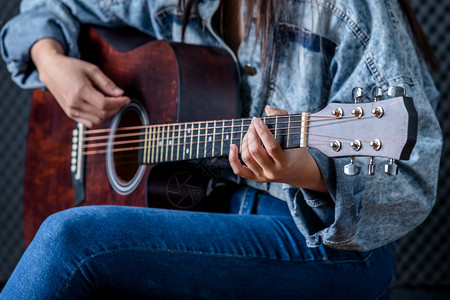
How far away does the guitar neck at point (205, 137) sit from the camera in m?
0.77

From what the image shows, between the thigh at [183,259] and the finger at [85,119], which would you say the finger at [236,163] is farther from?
the finger at [85,119]

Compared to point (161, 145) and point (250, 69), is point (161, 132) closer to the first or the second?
point (161, 145)

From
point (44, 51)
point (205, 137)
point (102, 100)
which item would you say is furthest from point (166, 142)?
point (44, 51)

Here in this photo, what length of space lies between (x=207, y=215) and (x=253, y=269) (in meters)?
0.12

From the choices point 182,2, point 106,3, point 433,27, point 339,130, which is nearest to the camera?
point 339,130

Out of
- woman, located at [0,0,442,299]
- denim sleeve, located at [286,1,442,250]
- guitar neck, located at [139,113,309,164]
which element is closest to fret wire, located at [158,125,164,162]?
guitar neck, located at [139,113,309,164]

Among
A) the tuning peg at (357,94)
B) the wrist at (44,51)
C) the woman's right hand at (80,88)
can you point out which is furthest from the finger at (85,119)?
the tuning peg at (357,94)

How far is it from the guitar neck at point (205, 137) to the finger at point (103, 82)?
14 cm

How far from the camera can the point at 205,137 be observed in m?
0.91

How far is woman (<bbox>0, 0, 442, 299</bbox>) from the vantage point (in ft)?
2.64

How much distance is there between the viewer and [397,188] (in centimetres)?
86

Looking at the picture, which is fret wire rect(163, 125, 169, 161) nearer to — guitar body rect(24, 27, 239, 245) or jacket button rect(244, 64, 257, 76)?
guitar body rect(24, 27, 239, 245)

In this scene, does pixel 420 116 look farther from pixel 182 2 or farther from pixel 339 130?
pixel 182 2

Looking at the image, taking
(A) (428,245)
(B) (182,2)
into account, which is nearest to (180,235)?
(B) (182,2)
